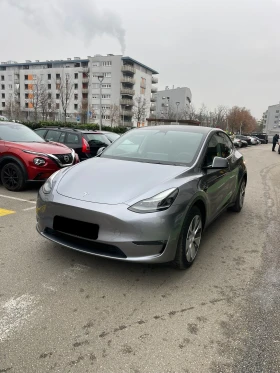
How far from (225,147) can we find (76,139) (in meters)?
5.78

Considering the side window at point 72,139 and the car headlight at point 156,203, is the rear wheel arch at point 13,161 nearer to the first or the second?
the side window at point 72,139

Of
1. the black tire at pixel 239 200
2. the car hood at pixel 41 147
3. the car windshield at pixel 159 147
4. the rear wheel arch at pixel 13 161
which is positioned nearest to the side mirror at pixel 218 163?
the car windshield at pixel 159 147

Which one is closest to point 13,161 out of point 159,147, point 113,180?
point 159,147

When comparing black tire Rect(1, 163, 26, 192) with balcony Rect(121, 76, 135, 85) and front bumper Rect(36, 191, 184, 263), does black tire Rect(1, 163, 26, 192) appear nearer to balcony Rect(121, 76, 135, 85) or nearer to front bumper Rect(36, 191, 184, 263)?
front bumper Rect(36, 191, 184, 263)

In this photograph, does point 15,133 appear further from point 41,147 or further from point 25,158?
point 25,158

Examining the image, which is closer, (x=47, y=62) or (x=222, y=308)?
(x=222, y=308)

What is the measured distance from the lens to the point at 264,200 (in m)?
7.18

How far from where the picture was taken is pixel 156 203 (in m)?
2.84

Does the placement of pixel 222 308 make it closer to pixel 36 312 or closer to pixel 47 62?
pixel 36 312

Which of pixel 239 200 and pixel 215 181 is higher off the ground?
pixel 215 181

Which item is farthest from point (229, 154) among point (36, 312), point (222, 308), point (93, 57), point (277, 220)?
point (93, 57)

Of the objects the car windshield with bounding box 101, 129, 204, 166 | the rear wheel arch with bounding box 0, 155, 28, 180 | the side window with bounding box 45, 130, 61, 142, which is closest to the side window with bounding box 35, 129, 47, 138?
the side window with bounding box 45, 130, 61, 142

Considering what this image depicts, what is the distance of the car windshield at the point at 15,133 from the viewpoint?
23.0 feet

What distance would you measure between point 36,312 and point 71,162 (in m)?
5.00
